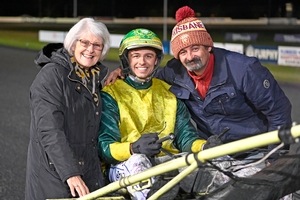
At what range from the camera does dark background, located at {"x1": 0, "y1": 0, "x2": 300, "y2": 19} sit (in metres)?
16.4

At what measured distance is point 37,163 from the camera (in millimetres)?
3398

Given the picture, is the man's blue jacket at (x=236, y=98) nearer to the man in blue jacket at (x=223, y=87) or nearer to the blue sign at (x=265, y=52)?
the man in blue jacket at (x=223, y=87)

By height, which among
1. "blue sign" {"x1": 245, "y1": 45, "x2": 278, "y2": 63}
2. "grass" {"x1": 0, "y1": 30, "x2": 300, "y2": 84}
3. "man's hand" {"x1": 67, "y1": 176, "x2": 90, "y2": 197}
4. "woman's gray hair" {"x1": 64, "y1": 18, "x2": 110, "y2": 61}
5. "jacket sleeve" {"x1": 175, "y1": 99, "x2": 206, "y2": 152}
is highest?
"woman's gray hair" {"x1": 64, "y1": 18, "x2": 110, "y2": 61}

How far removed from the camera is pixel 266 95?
3.82 meters

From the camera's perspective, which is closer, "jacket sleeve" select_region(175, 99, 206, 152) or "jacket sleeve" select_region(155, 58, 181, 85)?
"jacket sleeve" select_region(175, 99, 206, 152)

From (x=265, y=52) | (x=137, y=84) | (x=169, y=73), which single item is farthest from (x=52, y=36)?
(x=137, y=84)

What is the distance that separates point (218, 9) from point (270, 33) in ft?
11.9

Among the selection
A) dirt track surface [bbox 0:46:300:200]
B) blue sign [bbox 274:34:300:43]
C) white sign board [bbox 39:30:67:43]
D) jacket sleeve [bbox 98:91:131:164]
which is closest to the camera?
jacket sleeve [bbox 98:91:131:164]

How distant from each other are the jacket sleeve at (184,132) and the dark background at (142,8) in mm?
11678

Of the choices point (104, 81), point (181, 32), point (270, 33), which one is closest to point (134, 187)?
point (104, 81)

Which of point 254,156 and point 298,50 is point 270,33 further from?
point 254,156

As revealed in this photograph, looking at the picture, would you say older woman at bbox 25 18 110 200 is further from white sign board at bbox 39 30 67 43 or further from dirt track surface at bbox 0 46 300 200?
white sign board at bbox 39 30 67 43

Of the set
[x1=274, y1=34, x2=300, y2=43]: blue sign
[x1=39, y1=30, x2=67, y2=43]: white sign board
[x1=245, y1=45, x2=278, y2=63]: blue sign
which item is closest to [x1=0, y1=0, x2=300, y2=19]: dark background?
[x1=274, y1=34, x2=300, y2=43]: blue sign

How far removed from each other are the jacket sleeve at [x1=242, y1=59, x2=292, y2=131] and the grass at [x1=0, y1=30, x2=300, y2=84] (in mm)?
7527
